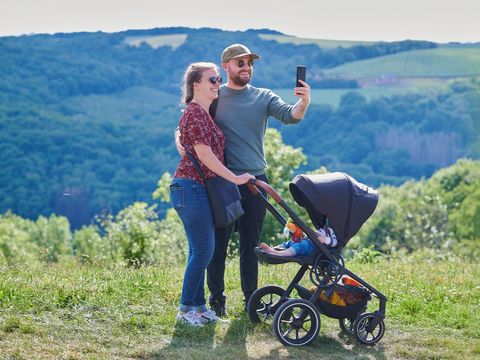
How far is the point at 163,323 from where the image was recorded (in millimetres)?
7566

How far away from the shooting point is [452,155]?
129 m

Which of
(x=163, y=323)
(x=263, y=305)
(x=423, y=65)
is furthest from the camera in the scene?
(x=423, y=65)

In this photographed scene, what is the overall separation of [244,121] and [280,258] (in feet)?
4.43

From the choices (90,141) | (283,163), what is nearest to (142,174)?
(90,141)

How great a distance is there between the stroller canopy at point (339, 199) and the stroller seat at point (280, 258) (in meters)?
0.32

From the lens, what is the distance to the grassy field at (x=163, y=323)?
6.84m

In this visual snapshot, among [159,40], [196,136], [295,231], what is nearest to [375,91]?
[159,40]

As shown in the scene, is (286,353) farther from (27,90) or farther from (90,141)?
(27,90)

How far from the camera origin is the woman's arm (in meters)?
6.97

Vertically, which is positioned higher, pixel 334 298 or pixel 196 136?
pixel 196 136

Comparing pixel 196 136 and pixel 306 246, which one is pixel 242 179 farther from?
pixel 306 246

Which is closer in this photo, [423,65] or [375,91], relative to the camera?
[375,91]

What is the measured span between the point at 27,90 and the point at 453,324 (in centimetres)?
15024

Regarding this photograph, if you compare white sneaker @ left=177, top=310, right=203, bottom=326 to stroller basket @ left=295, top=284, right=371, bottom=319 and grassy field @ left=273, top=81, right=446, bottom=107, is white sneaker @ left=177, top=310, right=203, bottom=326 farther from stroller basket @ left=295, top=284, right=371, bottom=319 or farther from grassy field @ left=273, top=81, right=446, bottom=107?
grassy field @ left=273, top=81, right=446, bottom=107
